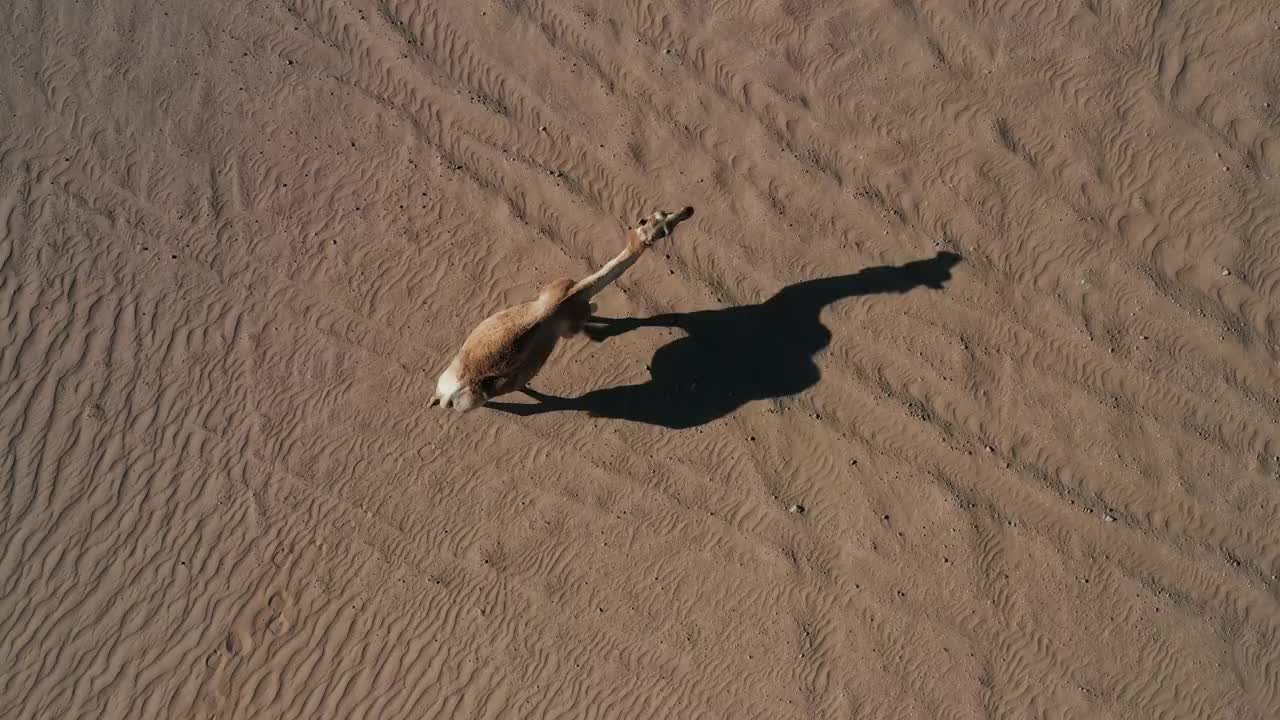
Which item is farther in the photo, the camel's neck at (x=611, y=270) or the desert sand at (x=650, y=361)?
the desert sand at (x=650, y=361)

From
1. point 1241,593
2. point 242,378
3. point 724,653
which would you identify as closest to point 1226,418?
point 1241,593

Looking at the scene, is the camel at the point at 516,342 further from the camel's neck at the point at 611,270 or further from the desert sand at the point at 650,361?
the desert sand at the point at 650,361

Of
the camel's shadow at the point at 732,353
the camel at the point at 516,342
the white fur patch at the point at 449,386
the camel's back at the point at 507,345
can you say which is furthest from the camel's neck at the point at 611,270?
the white fur patch at the point at 449,386

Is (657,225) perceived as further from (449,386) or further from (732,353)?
(449,386)

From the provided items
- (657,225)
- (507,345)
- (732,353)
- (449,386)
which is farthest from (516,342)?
(732,353)

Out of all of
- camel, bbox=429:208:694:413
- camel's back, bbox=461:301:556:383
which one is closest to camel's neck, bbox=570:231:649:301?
camel, bbox=429:208:694:413

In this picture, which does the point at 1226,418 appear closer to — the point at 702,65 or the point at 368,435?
the point at 702,65

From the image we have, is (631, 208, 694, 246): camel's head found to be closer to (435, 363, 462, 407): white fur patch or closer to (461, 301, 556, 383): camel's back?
(461, 301, 556, 383): camel's back
